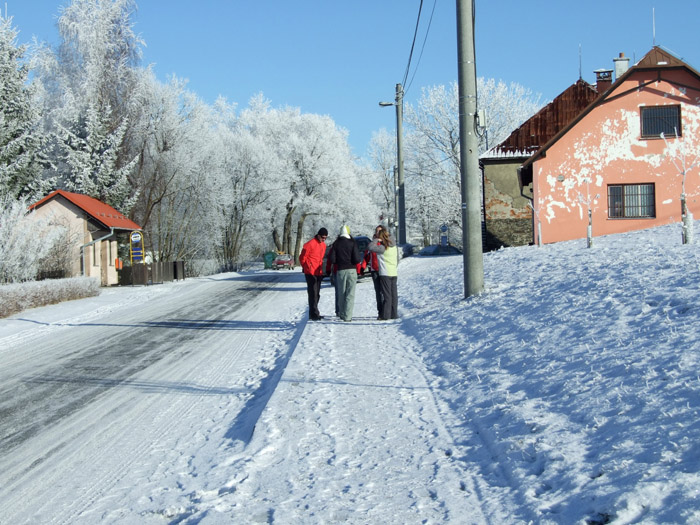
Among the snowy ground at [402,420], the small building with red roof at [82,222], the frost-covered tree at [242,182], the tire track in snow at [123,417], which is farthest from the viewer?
the frost-covered tree at [242,182]

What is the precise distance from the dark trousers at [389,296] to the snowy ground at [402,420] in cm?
156

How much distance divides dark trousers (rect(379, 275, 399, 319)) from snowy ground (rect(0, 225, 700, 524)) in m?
1.56

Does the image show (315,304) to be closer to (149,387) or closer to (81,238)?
(149,387)

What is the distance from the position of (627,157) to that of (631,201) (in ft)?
5.37

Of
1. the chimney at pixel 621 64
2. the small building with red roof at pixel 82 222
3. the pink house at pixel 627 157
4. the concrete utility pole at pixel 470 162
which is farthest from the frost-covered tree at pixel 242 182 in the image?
the concrete utility pole at pixel 470 162

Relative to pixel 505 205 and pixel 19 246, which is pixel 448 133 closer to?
pixel 505 205

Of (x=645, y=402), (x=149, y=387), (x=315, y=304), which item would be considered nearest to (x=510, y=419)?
(x=645, y=402)

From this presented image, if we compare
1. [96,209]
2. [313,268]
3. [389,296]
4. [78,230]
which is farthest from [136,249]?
[389,296]

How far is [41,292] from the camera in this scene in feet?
64.7

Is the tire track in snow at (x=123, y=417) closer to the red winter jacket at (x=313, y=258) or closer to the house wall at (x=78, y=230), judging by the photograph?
the red winter jacket at (x=313, y=258)

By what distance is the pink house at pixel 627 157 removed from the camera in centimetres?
2323

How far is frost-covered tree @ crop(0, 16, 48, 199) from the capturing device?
33.6m

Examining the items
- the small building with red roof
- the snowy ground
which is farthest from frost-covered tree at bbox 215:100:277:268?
the snowy ground

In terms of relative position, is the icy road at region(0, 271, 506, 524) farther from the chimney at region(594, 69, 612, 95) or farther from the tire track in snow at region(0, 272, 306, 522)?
the chimney at region(594, 69, 612, 95)
